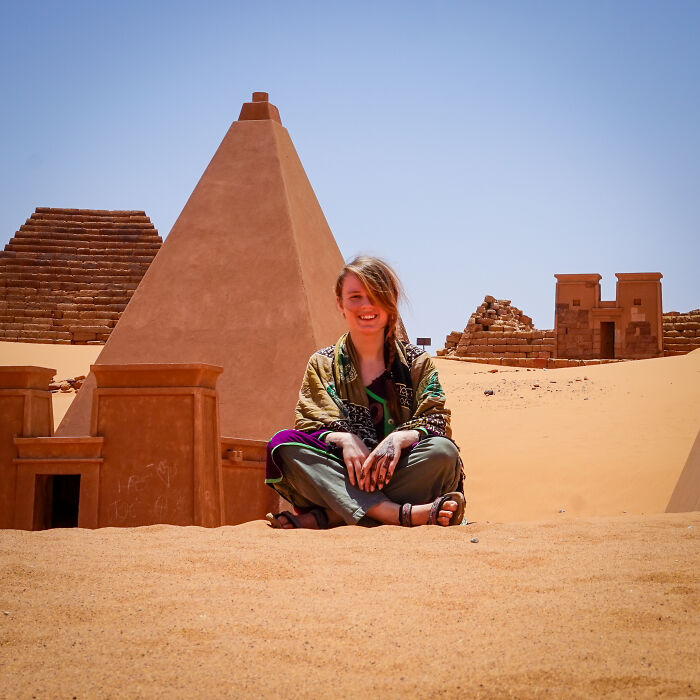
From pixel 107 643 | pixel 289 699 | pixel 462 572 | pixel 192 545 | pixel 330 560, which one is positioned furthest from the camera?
pixel 192 545

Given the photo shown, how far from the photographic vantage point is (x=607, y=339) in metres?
29.5

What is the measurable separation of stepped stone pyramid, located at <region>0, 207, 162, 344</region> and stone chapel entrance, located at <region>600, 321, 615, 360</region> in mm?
15598

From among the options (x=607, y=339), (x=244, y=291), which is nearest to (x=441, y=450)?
(x=244, y=291)

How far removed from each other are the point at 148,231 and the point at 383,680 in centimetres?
3440

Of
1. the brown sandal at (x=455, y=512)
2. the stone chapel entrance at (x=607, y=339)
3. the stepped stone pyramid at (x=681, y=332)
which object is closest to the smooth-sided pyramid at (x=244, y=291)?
the brown sandal at (x=455, y=512)

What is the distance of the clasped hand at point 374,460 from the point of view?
13.1 feet

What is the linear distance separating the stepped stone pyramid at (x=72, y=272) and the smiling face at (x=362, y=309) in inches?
997

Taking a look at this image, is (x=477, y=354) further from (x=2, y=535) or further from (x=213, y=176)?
(x=2, y=535)

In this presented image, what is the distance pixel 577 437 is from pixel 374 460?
833 centimetres

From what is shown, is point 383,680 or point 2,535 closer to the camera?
point 383,680

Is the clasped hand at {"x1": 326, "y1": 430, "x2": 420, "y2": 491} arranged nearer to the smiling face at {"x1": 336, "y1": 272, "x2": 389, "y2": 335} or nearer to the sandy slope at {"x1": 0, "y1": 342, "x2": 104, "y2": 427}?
the smiling face at {"x1": 336, "y1": 272, "x2": 389, "y2": 335}

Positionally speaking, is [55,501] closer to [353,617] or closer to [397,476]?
[397,476]

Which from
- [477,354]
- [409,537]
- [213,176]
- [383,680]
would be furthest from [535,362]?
[383,680]

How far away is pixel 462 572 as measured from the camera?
2.75 meters
